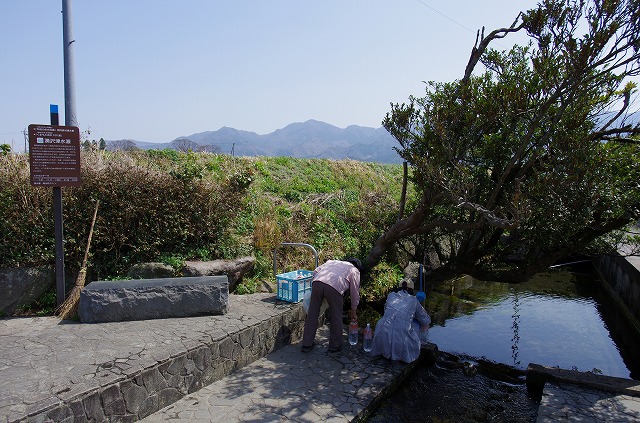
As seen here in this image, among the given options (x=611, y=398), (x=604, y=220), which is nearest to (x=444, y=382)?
(x=611, y=398)

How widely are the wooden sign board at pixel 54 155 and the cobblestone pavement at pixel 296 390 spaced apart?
3.80 meters

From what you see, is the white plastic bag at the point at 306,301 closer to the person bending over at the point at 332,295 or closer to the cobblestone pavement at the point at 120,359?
the cobblestone pavement at the point at 120,359

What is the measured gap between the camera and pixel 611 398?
18.1 feet

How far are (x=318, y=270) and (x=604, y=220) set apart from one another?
4656 millimetres

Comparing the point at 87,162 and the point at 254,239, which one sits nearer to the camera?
the point at 87,162

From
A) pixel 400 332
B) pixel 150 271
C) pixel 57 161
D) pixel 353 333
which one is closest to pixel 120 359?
pixel 150 271

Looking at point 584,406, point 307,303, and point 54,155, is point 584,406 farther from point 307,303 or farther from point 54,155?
point 54,155

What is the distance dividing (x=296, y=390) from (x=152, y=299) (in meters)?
2.52

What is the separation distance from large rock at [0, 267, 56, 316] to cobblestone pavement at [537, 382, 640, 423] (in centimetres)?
734

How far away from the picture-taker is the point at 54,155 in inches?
259

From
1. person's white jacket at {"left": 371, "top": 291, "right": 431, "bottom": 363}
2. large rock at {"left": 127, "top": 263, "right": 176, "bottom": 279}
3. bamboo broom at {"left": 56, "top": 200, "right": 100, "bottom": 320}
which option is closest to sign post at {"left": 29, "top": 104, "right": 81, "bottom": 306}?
bamboo broom at {"left": 56, "top": 200, "right": 100, "bottom": 320}

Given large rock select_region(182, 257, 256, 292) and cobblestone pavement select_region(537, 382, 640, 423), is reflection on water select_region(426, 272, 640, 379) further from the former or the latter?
large rock select_region(182, 257, 256, 292)

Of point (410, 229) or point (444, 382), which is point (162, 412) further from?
point (410, 229)

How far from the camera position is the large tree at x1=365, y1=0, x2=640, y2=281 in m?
5.85
